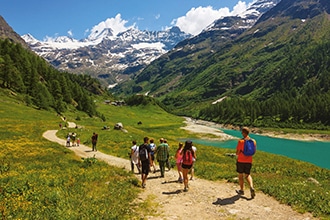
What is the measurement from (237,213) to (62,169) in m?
15.6

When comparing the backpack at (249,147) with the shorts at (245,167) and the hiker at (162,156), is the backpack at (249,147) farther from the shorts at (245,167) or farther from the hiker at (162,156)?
the hiker at (162,156)

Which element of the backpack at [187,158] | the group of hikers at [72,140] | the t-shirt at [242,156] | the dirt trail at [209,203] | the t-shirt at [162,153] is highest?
the t-shirt at [242,156]

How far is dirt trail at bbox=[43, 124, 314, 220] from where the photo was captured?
14430 millimetres

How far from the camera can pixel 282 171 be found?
Result: 100 feet

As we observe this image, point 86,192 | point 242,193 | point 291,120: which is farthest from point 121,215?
point 291,120

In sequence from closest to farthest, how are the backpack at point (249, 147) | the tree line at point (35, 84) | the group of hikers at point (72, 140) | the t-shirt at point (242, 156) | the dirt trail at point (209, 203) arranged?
1. the dirt trail at point (209, 203)
2. the backpack at point (249, 147)
3. the t-shirt at point (242, 156)
4. the group of hikers at point (72, 140)
5. the tree line at point (35, 84)

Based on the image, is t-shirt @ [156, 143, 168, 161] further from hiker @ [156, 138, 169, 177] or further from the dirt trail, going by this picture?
the dirt trail

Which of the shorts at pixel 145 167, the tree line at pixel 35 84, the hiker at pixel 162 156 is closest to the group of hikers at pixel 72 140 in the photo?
the hiker at pixel 162 156

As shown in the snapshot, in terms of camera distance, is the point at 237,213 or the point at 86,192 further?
the point at 86,192

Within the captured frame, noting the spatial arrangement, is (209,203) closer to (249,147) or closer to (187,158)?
Result: (187,158)

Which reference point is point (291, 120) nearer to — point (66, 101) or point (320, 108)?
point (320, 108)

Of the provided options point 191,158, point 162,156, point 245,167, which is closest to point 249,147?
point 245,167

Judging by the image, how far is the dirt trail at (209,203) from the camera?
14.4 meters

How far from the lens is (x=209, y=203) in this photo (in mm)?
16625
